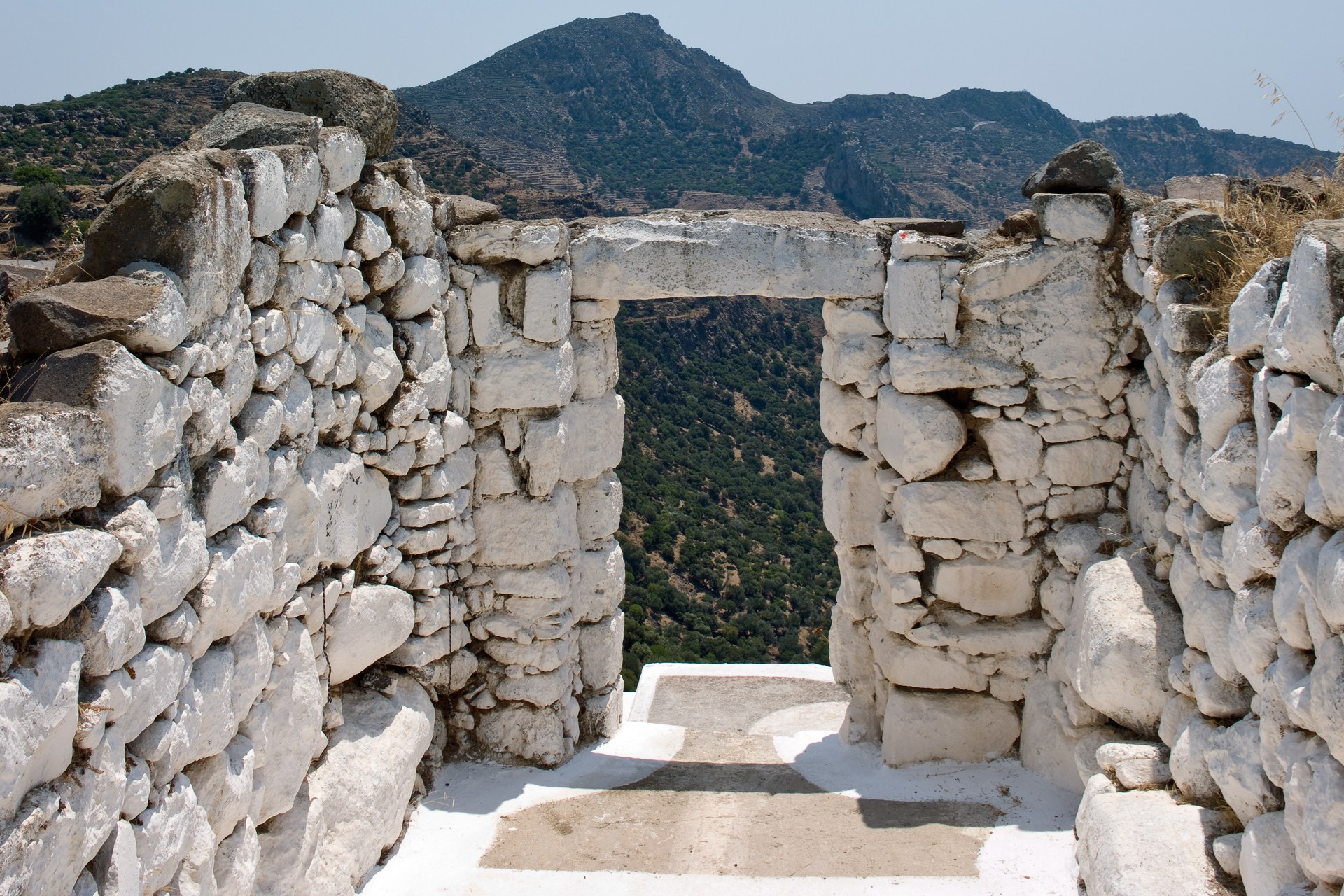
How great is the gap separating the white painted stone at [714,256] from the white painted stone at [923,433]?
28.8 inches

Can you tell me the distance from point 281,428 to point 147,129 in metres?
12.8

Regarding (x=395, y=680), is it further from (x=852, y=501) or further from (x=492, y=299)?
(x=852, y=501)

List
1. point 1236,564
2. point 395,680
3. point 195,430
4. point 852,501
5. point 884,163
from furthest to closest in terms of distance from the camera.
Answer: point 884,163 < point 852,501 < point 395,680 < point 1236,564 < point 195,430

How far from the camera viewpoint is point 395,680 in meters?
5.04

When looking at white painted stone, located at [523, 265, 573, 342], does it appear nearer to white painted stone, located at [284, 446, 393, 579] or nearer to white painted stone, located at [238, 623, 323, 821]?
white painted stone, located at [284, 446, 393, 579]

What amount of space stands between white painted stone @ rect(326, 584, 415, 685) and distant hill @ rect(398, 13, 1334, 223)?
78.4 feet

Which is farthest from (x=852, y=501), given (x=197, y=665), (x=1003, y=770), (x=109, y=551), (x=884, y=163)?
(x=884, y=163)

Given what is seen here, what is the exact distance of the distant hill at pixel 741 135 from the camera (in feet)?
102

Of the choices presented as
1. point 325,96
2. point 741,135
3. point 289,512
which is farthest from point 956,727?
point 741,135

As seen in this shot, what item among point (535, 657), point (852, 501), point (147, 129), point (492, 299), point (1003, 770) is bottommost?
point (1003, 770)

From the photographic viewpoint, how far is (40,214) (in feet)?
19.6

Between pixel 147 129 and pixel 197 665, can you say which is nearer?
pixel 197 665

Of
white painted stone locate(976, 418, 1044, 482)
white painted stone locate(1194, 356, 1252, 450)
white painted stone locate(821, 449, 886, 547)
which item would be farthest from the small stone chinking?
white painted stone locate(1194, 356, 1252, 450)

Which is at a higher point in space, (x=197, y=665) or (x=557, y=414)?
(x=557, y=414)
